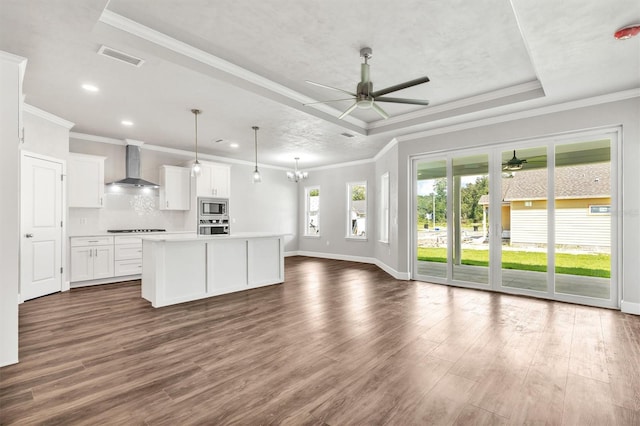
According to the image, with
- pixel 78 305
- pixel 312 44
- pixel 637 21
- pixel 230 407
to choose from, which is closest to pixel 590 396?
pixel 230 407

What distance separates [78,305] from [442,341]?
4.85 m

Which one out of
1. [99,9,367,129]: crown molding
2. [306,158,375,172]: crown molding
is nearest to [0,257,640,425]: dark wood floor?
[99,9,367,129]: crown molding

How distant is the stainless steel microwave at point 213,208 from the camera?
24.1ft

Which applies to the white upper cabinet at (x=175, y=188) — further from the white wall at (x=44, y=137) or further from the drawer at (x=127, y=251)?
the white wall at (x=44, y=137)

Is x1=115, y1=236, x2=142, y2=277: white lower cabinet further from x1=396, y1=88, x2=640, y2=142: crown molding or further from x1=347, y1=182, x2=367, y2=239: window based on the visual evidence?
x1=396, y1=88, x2=640, y2=142: crown molding

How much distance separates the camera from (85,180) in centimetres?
580

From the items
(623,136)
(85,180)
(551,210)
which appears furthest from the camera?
(85,180)

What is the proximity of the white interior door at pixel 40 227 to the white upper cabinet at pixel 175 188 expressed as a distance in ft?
6.26

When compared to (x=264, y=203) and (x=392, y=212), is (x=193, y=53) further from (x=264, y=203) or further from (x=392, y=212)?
(x=264, y=203)

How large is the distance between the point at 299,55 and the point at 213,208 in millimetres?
4998

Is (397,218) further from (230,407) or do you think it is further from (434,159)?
(230,407)

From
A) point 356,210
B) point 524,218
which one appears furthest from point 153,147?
point 524,218

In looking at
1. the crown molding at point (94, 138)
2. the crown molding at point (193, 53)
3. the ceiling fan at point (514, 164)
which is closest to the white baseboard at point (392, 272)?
the ceiling fan at point (514, 164)

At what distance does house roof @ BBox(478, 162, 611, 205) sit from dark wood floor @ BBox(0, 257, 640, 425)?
1626 millimetres
